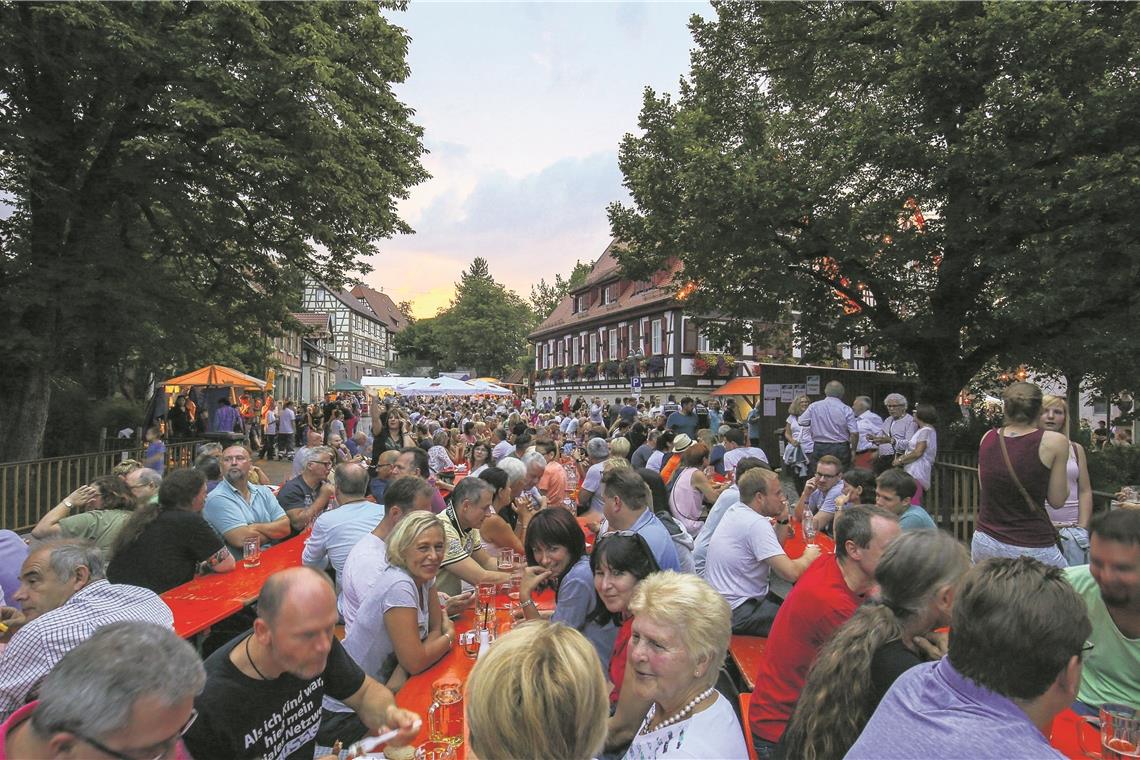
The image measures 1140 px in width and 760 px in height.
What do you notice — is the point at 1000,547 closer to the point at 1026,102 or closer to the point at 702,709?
the point at 702,709

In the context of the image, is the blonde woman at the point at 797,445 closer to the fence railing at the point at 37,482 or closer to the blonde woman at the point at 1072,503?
the blonde woman at the point at 1072,503

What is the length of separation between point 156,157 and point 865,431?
41.7 feet

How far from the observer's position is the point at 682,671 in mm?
2357

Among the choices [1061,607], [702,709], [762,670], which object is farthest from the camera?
[762,670]

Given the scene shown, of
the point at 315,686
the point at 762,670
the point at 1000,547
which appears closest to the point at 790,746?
the point at 762,670

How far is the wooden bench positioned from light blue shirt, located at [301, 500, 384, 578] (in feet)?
9.30

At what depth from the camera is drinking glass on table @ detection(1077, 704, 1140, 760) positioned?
99.3 inches

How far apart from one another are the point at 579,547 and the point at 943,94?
38.6 ft

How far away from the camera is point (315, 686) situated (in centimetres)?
280

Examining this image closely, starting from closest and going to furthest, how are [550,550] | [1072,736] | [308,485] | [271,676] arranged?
[271,676]
[1072,736]
[550,550]
[308,485]

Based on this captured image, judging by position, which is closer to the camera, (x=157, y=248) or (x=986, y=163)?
(x=986, y=163)

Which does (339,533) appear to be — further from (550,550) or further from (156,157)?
(156,157)

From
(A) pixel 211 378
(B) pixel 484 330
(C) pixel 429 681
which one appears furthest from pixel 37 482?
(B) pixel 484 330

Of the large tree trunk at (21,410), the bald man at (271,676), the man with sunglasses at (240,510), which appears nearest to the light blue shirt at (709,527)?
the bald man at (271,676)
